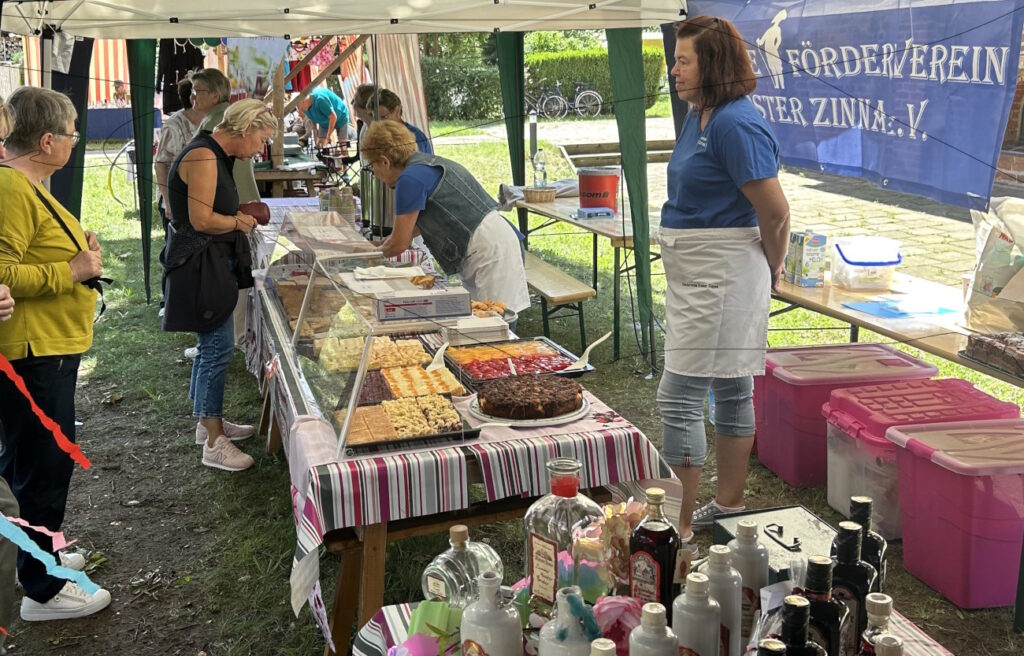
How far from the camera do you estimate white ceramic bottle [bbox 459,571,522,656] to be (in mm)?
1471

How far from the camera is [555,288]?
19.6 ft

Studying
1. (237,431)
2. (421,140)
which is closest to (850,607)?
(237,431)

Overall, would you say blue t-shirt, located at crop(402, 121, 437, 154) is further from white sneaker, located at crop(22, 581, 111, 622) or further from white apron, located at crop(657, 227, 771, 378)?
white sneaker, located at crop(22, 581, 111, 622)

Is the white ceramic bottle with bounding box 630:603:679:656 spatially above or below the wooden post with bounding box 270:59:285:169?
below

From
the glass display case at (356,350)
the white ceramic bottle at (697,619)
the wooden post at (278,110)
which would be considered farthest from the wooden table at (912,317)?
the wooden post at (278,110)

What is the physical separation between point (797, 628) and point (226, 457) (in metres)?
3.78

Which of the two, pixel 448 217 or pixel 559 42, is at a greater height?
pixel 559 42

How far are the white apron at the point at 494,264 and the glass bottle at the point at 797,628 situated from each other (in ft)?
10.3

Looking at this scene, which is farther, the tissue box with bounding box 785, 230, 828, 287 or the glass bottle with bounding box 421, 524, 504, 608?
the tissue box with bounding box 785, 230, 828, 287

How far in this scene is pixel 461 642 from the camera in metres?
1.53

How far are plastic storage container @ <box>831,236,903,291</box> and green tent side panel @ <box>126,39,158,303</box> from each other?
385 centimetres

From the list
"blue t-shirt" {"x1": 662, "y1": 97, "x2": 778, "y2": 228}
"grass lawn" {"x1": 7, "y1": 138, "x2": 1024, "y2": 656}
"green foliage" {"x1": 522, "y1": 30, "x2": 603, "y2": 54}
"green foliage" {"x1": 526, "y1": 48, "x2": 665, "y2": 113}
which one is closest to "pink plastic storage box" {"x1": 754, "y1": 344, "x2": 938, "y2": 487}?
"grass lawn" {"x1": 7, "y1": 138, "x2": 1024, "y2": 656}

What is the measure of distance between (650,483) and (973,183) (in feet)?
5.25

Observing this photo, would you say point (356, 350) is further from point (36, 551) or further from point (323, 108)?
point (323, 108)
